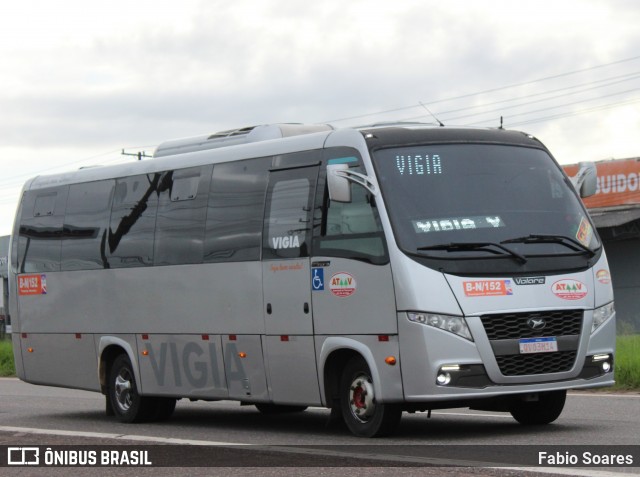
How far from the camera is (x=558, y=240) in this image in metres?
13.1

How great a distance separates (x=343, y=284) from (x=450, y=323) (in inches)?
51.9

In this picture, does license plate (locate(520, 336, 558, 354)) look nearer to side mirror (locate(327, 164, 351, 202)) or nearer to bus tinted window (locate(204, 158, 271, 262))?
side mirror (locate(327, 164, 351, 202))

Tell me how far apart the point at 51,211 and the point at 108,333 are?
245cm

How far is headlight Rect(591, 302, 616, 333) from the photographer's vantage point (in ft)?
42.7

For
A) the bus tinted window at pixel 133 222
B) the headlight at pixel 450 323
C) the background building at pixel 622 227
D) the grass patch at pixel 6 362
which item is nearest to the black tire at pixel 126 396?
the bus tinted window at pixel 133 222

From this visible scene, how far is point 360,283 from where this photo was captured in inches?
509

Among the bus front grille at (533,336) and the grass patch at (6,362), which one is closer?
the bus front grille at (533,336)

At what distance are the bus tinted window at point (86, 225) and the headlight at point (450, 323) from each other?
21.4 feet

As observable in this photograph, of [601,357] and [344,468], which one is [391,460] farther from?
[601,357]

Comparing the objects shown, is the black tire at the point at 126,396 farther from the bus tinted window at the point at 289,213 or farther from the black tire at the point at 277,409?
the bus tinted window at the point at 289,213

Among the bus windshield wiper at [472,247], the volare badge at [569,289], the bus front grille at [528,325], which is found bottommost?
the bus front grille at [528,325]

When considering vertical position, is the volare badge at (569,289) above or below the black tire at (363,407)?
above

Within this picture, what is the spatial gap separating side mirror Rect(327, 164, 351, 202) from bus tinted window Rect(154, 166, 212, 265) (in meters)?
3.03

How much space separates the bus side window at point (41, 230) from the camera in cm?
1884
